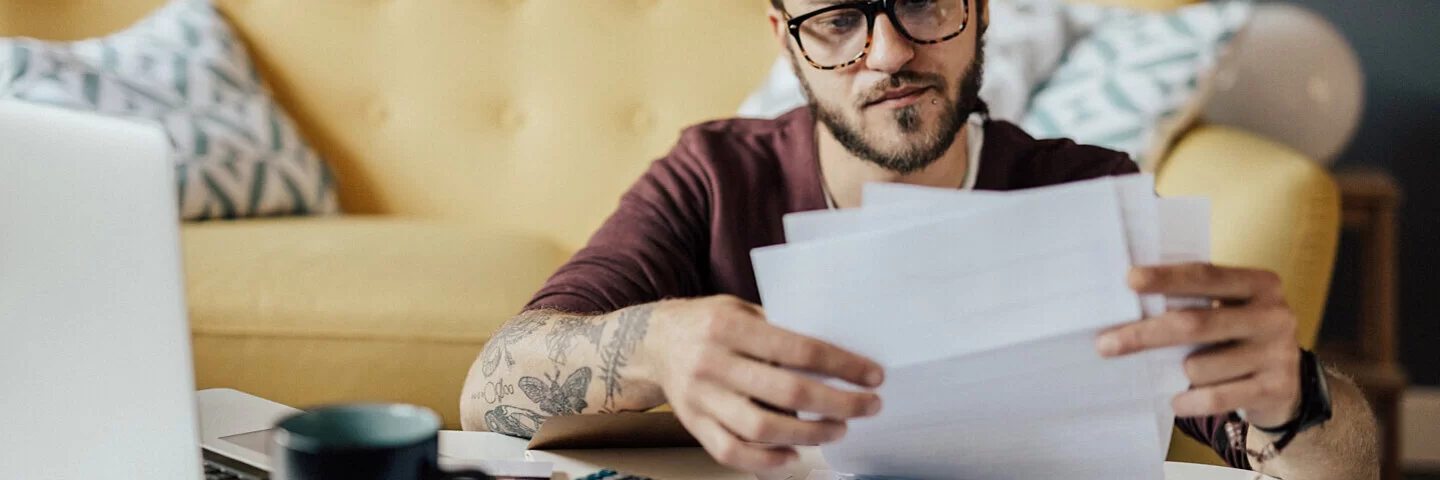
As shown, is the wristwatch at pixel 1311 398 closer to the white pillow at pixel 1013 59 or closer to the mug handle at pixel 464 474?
the mug handle at pixel 464 474

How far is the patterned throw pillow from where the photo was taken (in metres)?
1.80

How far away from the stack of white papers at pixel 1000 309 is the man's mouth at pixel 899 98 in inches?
20.0

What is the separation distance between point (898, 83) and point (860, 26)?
8 cm

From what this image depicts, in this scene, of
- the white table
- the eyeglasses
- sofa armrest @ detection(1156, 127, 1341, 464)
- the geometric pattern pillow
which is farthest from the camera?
the geometric pattern pillow

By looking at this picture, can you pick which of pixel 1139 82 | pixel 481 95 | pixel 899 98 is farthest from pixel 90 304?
pixel 481 95

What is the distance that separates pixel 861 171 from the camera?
3.87ft

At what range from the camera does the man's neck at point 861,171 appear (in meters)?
1.18

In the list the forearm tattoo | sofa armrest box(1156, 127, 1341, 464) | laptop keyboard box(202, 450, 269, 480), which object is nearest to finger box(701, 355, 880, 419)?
the forearm tattoo

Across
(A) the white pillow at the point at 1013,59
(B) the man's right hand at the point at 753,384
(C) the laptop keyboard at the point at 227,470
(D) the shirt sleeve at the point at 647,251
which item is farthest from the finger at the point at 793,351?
(A) the white pillow at the point at 1013,59

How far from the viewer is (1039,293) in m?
0.59

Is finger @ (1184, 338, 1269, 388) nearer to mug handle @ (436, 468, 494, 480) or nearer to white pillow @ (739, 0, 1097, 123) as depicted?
mug handle @ (436, 468, 494, 480)

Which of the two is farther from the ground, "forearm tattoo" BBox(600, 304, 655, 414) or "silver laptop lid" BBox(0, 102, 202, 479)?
"silver laptop lid" BBox(0, 102, 202, 479)

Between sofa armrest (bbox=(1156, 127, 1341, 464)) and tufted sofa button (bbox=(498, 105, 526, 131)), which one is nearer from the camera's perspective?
sofa armrest (bbox=(1156, 127, 1341, 464))

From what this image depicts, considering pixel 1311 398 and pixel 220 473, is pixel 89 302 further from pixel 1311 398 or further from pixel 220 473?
pixel 1311 398
